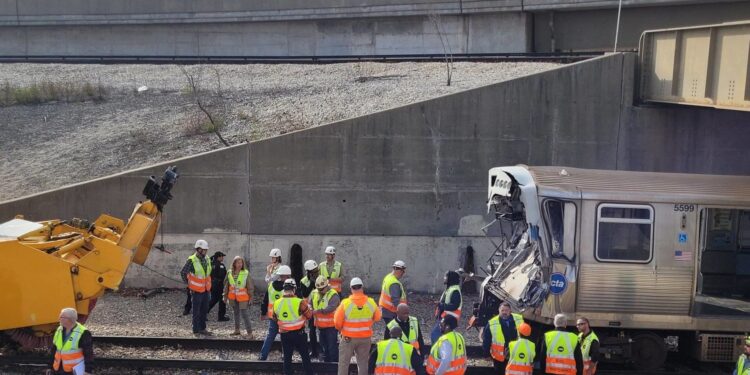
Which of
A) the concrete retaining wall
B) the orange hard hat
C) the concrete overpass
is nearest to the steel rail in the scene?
the orange hard hat

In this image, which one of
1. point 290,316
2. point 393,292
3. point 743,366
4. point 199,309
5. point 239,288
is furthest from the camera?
point 199,309

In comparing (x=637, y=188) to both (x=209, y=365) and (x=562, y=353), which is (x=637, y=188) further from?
(x=209, y=365)

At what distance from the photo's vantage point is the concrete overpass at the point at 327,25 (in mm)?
25611

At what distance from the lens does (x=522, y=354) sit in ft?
27.7

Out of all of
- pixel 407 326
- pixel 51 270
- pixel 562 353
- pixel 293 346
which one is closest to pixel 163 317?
pixel 51 270

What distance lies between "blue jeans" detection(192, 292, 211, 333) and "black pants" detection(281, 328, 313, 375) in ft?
9.25

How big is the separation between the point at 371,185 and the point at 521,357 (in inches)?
301

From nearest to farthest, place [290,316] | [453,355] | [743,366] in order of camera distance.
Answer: [453,355]
[743,366]
[290,316]

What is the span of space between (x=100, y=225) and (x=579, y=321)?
7.67m

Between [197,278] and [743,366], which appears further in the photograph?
[197,278]

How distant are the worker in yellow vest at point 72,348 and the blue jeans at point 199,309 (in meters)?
3.85

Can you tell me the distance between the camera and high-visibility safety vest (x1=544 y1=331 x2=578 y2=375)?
843 centimetres

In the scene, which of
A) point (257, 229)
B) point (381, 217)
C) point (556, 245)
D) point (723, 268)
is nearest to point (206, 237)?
point (257, 229)

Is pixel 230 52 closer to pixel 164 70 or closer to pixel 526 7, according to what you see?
pixel 164 70
